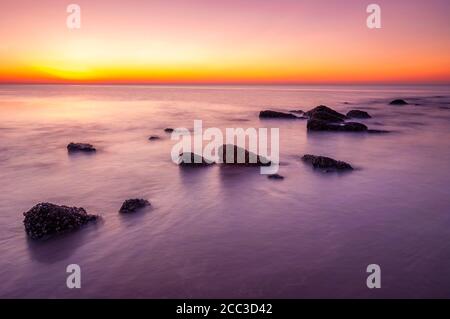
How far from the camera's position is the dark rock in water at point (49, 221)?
6117 mm

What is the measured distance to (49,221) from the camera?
20.3ft

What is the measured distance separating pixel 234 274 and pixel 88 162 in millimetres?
9071

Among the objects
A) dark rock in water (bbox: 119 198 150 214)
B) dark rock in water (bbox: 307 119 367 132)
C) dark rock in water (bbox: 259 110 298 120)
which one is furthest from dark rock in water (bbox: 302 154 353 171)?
dark rock in water (bbox: 259 110 298 120)

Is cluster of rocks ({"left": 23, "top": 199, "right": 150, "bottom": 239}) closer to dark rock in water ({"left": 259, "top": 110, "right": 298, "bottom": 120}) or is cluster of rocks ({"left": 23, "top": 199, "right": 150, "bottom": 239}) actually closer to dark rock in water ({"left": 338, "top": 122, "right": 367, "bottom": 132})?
dark rock in water ({"left": 338, "top": 122, "right": 367, "bottom": 132})

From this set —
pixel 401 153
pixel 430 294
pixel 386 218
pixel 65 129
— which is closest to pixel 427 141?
pixel 401 153

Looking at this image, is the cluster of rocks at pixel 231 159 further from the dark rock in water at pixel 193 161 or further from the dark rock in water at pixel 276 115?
the dark rock in water at pixel 276 115

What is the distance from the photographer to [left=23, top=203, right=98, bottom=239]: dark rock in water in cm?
612

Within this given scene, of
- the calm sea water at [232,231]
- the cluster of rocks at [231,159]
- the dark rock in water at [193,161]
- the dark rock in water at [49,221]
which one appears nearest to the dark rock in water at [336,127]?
the calm sea water at [232,231]

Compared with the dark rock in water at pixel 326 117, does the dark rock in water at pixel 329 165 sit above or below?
below

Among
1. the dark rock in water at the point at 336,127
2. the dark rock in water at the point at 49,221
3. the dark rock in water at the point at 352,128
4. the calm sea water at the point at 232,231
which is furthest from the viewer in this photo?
the dark rock in water at the point at 336,127

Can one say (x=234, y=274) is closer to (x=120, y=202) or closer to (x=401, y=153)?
(x=120, y=202)

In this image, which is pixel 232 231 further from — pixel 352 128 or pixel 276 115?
pixel 276 115

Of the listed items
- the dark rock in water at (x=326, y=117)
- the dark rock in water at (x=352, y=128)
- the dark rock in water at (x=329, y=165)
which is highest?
the dark rock in water at (x=326, y=117)

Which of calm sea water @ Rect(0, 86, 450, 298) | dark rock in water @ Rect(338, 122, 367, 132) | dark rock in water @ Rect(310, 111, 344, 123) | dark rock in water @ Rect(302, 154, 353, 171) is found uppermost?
dark rock in water @ Rect(310, 111, 344, 123)
